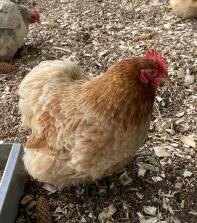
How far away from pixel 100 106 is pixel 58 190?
78 centimetres

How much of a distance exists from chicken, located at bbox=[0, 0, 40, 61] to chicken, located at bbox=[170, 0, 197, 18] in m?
1.56

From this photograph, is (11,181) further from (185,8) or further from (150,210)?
(185,8)

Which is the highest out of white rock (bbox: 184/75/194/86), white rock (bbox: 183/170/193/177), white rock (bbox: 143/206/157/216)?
white rock (bbox: 184/75/194/86)

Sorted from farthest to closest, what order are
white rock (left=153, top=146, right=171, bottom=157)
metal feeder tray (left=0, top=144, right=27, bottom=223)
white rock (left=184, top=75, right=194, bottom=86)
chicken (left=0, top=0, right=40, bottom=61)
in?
1. chicken (left=0, top=0, right=40, bottom=61)
2. white rock (left=184, top=75, right=194, bottom=86)
3. white rock (left=153, top=146, right=171, bottom=157)
4. metal feeder tray (left=0, top=144, right=27, bottom=223)

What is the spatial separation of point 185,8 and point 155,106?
4.56ft

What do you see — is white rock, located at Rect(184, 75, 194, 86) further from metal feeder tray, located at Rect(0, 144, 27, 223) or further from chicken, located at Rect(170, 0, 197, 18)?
metal feeder tray, located at Rect(0, 144, 27, 223)

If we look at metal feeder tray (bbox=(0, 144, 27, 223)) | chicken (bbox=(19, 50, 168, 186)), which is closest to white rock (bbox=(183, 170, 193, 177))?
chicken (bbox=(19, 50, 168, 186))

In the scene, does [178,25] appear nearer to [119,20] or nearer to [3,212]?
[119,20]

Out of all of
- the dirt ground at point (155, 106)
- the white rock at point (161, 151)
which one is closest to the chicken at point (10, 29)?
the dirt ground at point (155, 106)

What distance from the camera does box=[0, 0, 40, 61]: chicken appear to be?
11.6ft

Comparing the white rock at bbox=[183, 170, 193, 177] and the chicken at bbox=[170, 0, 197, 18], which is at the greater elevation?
the chicken at bbox=[170, 0, 197, 18]

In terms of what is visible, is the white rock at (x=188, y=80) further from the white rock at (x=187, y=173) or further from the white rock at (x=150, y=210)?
the white rock at (x=150, y=210)

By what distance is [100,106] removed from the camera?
2.16 metres

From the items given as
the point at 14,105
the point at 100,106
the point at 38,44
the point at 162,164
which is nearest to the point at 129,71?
the point at 100,106
